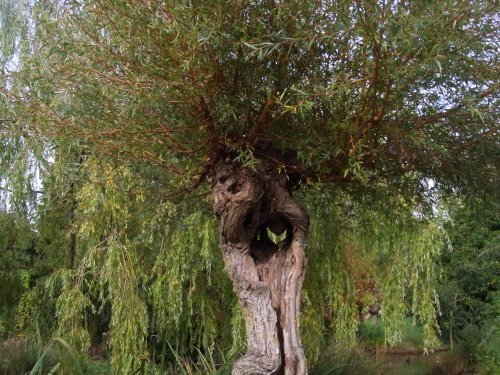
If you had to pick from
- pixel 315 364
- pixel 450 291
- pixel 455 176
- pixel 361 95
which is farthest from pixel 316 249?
pixel 450 291

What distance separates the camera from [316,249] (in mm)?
8773

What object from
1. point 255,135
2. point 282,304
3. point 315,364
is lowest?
point 315,364

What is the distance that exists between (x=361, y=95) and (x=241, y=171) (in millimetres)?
978

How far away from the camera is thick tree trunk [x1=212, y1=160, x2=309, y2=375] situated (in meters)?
4.31

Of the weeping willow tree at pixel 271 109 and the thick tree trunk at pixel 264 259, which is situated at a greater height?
the weeping willow tree at pixel 271 109

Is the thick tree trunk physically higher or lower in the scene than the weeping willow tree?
lower

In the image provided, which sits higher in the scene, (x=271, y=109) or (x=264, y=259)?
(x=271, y=109)

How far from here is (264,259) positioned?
191 inches

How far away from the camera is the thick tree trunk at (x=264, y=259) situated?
4.31 metres

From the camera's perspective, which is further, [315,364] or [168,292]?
[168,292]

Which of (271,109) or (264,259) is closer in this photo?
(271,109)

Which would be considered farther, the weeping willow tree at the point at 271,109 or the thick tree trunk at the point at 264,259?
the thick tree trunk at the point at 264,259

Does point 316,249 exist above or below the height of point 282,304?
above

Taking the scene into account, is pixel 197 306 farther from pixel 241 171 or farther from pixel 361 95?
pixel 361 95
